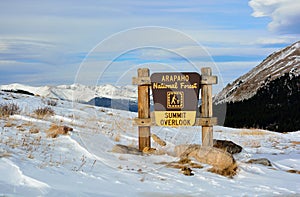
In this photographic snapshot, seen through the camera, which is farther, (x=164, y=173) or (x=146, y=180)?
(x=164, y=173)

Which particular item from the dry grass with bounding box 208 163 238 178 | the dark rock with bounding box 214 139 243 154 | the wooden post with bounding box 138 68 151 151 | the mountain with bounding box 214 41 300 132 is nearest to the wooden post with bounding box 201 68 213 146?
the dark rock with bounding box 214 139 243 154

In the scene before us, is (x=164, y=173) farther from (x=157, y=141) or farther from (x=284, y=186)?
(x=157, y=141)


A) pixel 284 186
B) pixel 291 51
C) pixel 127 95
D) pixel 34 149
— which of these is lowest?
pixel 284 186

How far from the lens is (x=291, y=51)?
6757 inches

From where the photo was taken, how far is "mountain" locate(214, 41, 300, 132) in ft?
319

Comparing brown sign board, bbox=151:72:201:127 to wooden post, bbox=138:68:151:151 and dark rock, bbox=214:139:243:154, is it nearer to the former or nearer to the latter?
wooden post, bbox=138:68:151:151

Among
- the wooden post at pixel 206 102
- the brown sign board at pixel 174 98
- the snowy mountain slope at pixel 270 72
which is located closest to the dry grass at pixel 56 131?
the brown sign board at pixel 174 98

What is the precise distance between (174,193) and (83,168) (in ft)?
7.02

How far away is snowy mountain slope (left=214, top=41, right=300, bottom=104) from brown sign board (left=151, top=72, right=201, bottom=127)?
383 ft

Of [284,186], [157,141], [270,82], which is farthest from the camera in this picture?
[270,82]

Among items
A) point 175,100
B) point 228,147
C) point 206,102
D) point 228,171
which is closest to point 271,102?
point 228,147

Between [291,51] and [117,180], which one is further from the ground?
[291,51]

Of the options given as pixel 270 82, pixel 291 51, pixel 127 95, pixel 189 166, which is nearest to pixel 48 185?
pixel 189 166

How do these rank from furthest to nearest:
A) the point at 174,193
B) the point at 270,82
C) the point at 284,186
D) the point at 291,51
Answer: the point at 291,51 → the point at 270,82 → the point at 284,186 → the point at 174,193
